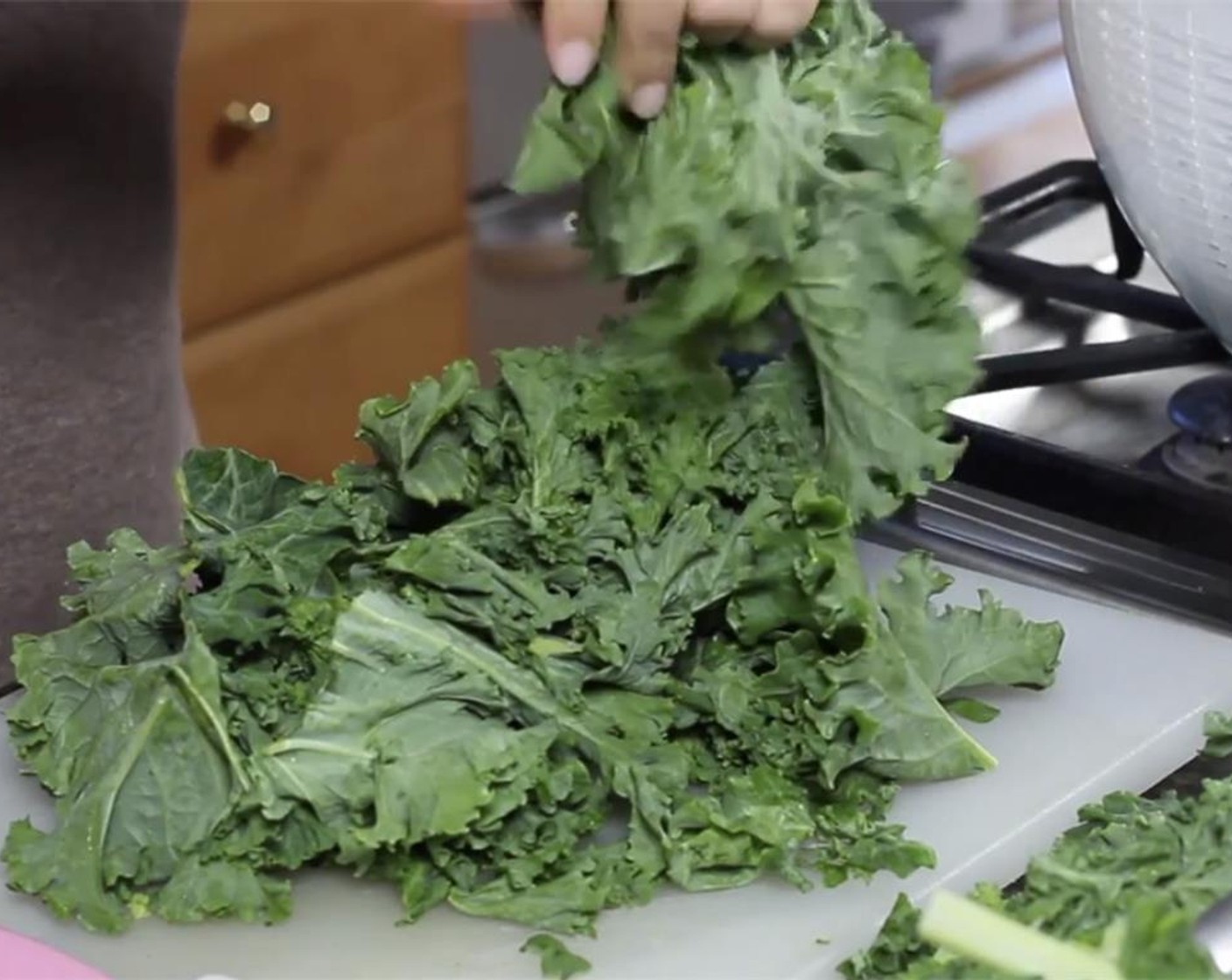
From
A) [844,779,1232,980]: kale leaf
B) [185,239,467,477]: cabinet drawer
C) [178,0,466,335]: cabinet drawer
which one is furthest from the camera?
[185,239,467,477]: cabinet drawer

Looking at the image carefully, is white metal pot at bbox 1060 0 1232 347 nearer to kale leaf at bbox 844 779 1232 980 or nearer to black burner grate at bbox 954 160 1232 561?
black burner grate at bbox 954 160 1232 561

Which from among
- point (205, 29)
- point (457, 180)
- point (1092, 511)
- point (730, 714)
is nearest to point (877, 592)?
point (730, 714)

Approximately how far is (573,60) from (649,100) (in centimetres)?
4

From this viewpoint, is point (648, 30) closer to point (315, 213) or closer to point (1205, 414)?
point (1205, 414)

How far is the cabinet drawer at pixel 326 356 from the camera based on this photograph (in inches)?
85.1

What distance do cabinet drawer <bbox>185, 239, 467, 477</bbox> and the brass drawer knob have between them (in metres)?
0.23

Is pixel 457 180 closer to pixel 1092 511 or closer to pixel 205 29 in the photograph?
pixel 205 29

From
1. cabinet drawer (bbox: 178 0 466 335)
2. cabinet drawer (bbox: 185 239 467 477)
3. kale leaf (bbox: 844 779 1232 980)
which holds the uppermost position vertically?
kale leaf (bbox: 844 779 1232 980)

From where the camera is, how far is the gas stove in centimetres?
100

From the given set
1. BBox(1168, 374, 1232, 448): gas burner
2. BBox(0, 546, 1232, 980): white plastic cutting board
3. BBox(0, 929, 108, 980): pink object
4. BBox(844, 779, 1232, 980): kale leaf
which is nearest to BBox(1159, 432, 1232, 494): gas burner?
BBox(1168, 374, 1232, 448): gas burner

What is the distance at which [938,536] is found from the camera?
1.04m

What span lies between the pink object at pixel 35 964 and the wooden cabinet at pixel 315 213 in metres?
1.38

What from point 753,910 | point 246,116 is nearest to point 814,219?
point 753,910

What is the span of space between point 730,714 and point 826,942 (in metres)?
0.11
